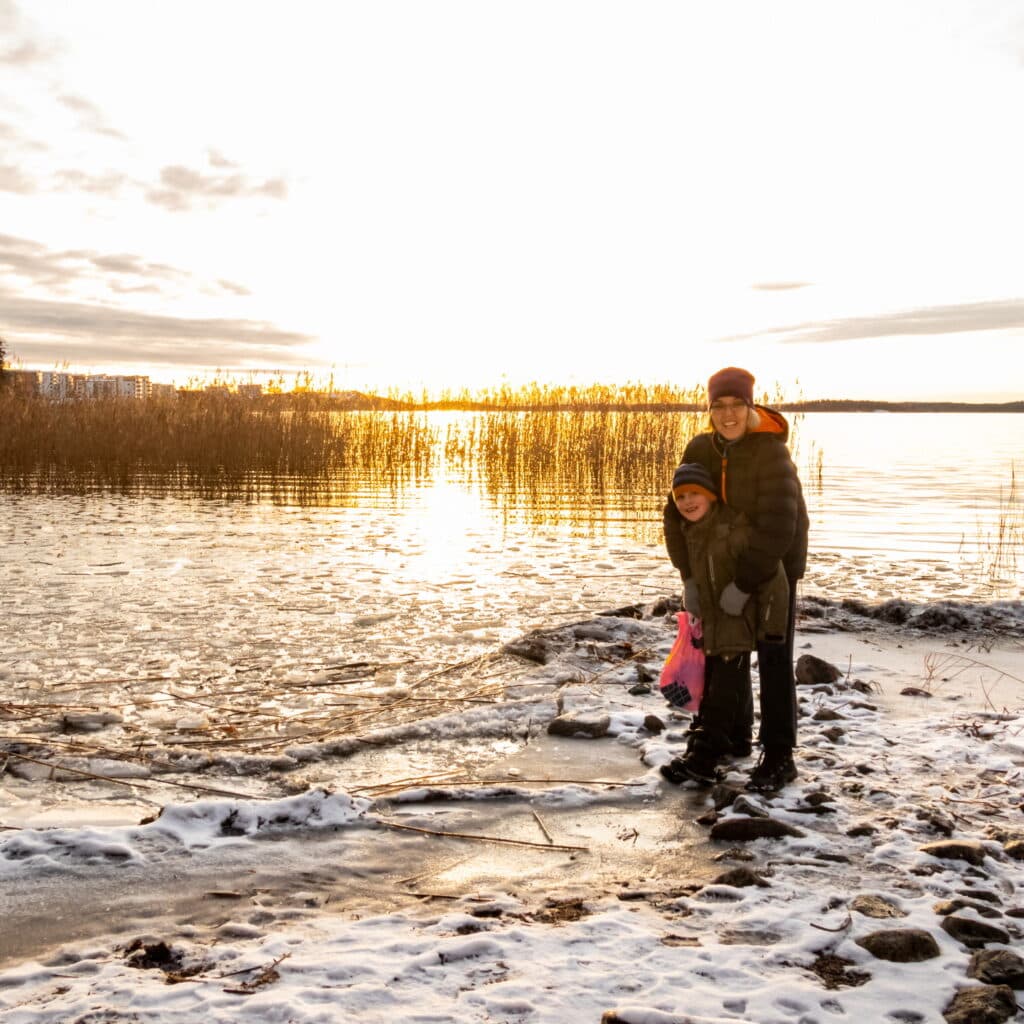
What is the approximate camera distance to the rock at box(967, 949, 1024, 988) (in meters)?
2.41

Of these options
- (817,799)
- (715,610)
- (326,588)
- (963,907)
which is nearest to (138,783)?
(715,610)

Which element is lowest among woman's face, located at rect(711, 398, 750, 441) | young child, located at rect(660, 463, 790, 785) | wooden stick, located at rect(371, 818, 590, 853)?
wooden stick, located at rect(371, 818, 590, 853)

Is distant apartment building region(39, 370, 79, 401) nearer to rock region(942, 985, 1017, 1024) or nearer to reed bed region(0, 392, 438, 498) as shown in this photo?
reed bed region(0, 392, 438, 498)

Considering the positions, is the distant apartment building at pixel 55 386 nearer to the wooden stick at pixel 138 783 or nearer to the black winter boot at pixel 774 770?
the wooden stick at pixel 138 783

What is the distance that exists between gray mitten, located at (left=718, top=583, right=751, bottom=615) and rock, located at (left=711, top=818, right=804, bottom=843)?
848 millimetres

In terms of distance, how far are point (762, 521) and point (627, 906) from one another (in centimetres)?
160

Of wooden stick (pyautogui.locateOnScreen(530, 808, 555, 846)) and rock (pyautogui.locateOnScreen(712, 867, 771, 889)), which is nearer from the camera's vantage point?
rock (pyautogui.locateOnScreen(712, 867, 771, 889))

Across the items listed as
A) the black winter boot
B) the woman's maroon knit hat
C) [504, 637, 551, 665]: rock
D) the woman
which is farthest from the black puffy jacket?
[504, 637, 551, 665]: rock

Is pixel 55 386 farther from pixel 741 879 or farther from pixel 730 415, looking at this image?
pixel 741 879

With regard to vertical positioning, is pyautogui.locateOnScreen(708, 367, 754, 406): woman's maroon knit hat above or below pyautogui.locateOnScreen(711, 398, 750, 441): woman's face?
above

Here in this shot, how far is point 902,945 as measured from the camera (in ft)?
8.42

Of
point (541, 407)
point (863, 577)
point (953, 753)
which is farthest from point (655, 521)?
point (953, 753)

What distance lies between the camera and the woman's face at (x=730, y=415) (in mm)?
3822

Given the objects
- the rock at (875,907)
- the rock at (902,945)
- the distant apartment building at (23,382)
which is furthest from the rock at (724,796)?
the distant apartment building at (23,382)
